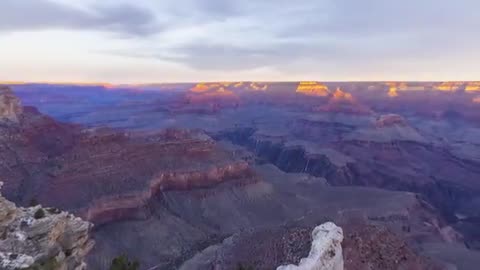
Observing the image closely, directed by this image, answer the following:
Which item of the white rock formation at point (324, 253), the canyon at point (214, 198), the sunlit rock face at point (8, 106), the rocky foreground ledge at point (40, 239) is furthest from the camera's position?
the sunlit rock face at point (8, 106)

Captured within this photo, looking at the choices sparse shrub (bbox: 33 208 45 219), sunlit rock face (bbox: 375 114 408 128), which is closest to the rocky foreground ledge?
sparse shrub (bbox: 33 208 45 219)

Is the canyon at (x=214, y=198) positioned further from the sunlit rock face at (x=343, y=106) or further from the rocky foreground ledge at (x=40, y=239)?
the sunlit rock face at (x=343, y=106)

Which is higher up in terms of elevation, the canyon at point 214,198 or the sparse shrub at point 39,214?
the sparse shrub at point 39,214

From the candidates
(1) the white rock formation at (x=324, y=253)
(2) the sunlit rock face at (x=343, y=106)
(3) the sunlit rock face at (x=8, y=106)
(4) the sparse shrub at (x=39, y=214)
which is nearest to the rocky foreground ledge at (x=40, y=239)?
(4) the sparse shrub at (x=39, y=214)

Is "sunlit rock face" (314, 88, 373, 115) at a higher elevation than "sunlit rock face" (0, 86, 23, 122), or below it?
below

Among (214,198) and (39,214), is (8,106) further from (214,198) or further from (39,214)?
(39,214)

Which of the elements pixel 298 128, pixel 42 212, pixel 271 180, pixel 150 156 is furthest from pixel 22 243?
pixel 298 128

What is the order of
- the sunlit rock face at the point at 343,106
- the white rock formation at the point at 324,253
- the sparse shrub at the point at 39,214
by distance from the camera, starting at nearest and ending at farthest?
the sparse shrub at the point at 39,214 < the white rock formation at the point at 324,253 < the sunlit rock face at the point at 343,106

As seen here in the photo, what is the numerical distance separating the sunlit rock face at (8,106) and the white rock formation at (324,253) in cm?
4771

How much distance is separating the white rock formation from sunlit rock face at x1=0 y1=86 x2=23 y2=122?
47.7 m

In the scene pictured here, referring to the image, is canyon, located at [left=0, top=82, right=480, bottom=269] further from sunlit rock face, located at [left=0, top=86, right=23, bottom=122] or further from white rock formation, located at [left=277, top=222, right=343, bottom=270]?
white rock formation, located at [left=277, top=222, right=343, bottom=270]

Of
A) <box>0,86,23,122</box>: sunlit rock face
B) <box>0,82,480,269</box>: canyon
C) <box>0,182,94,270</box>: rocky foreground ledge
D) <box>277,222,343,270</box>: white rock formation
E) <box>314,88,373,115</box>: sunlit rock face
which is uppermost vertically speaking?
<box>0,182,94,270</box>: rocky foreground ledge

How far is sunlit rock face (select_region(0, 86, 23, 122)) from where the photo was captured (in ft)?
218

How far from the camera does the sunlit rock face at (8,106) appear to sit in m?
66.4
